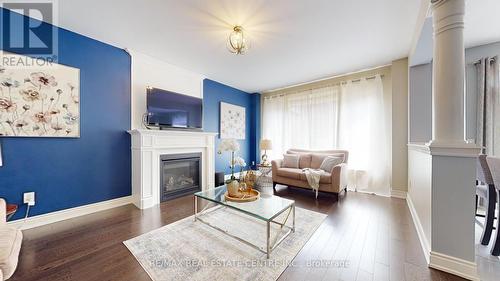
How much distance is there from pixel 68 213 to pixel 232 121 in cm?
347

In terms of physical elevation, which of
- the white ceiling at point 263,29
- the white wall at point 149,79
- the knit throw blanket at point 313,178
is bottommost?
the knit throw blanket at point 313,178

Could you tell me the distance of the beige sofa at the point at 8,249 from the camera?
1037 millimetres

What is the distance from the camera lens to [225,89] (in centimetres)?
476

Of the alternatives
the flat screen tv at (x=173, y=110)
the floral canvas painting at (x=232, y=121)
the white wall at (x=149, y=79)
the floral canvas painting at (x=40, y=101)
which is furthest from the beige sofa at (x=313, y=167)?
the floral canvas painting at (x=40, y=101)

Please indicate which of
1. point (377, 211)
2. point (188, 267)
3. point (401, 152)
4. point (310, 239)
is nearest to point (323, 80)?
point (401, 152)

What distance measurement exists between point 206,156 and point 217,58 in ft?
6.24

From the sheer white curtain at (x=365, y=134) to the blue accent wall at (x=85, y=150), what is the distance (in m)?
4.18

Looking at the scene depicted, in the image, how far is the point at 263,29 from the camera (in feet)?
7.87

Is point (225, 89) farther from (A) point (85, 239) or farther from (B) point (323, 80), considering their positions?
(A) point (85, 239)

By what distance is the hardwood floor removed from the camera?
4.70 ft

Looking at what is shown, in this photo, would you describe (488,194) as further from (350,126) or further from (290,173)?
(290,173)

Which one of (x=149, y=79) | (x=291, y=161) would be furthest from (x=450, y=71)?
(x=149, y=79)

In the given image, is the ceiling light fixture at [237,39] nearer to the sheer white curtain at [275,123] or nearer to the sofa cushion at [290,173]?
the sofa cushion at [290,173]

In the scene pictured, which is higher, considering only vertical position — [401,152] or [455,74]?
[455,74]
